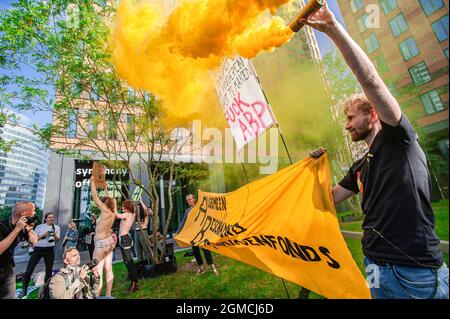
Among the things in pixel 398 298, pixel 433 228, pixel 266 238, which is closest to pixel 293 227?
pixel 266 238

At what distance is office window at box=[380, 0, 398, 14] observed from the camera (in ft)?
45.3

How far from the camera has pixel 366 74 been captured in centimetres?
136

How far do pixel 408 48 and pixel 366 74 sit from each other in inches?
731

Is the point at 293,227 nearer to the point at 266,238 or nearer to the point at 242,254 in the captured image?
the point at 266,238

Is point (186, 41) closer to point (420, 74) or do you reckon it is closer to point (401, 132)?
point (401, 132)

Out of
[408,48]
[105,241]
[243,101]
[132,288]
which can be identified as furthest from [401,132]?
[408,48]

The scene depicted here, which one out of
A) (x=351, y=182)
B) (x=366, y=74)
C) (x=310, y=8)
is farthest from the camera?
(x=351, y=182)

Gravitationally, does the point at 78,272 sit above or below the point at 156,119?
below

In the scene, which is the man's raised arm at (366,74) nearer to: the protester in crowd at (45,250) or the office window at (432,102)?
the protester in crowd at (45,250)

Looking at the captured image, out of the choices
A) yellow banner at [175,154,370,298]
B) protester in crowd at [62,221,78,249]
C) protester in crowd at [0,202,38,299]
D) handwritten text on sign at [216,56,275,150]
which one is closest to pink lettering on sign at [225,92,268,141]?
handwritten text on sign at [216,56,275,150]

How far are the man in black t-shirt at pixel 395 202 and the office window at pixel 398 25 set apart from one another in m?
17.1

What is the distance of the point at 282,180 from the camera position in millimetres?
2697
